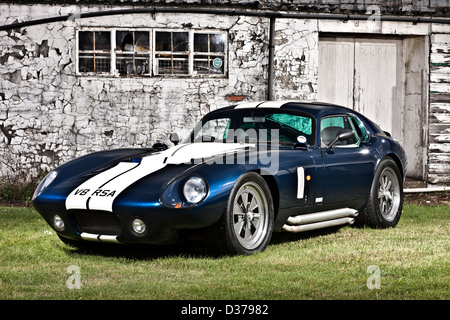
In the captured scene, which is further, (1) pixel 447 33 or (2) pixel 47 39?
(1) pixel 447 33

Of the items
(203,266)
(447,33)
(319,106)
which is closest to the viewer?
(203,266)

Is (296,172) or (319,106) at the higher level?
(319,106)

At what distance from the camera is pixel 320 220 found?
21.6ft

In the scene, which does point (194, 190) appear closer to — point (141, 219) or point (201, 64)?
point (141, 219)

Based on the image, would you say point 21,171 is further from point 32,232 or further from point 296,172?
point 296,172

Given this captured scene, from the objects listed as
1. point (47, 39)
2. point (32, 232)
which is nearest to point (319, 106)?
point (32, 232)

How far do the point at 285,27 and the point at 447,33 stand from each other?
2.87 metres

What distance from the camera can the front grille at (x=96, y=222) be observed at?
18.3 feet

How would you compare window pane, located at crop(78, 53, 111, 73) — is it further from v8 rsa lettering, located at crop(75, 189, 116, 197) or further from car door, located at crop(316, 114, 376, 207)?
v8 rsa lettering, located at crop(75, 189, 116, 197)

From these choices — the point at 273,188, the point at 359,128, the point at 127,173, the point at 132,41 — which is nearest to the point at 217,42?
the point at 132,41

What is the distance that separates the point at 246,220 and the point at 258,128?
130 cm

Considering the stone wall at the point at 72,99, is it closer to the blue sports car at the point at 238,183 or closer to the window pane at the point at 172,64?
the window pane at the point at 172,64

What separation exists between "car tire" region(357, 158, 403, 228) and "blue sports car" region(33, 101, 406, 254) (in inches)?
0.5

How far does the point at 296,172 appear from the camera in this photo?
6180 mm
